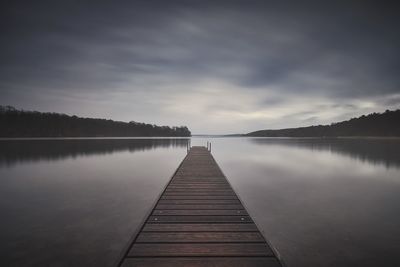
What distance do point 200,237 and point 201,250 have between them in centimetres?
48

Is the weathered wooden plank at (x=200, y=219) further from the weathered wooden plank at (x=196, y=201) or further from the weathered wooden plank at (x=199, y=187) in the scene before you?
the weathered wooden plank at (x=199, y=187)

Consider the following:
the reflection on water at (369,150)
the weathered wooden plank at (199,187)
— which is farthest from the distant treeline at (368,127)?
the weathered wooden plank at (199,187)

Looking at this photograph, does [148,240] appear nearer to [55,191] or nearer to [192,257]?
[192,257]

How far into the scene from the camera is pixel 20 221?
6.93 metres

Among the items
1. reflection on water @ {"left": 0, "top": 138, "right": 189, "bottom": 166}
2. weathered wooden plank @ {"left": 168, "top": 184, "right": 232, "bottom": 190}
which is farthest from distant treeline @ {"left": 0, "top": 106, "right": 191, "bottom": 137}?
weathered wooden plank @ {"left": 168, "top": 184, "right": 232, "bottom": 190}

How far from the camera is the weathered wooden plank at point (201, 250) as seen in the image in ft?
12.3

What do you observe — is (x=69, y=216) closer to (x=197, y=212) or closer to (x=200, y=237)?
(x=197, y=212)

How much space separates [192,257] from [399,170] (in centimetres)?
2122

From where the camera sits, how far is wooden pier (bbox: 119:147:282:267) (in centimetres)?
360

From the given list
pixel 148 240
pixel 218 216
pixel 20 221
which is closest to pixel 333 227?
pixel 218 216

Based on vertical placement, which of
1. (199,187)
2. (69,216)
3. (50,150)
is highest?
(199,187)

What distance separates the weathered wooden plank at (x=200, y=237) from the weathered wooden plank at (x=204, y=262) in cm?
53

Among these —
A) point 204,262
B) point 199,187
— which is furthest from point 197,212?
point 199,187

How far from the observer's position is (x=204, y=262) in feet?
11.6
